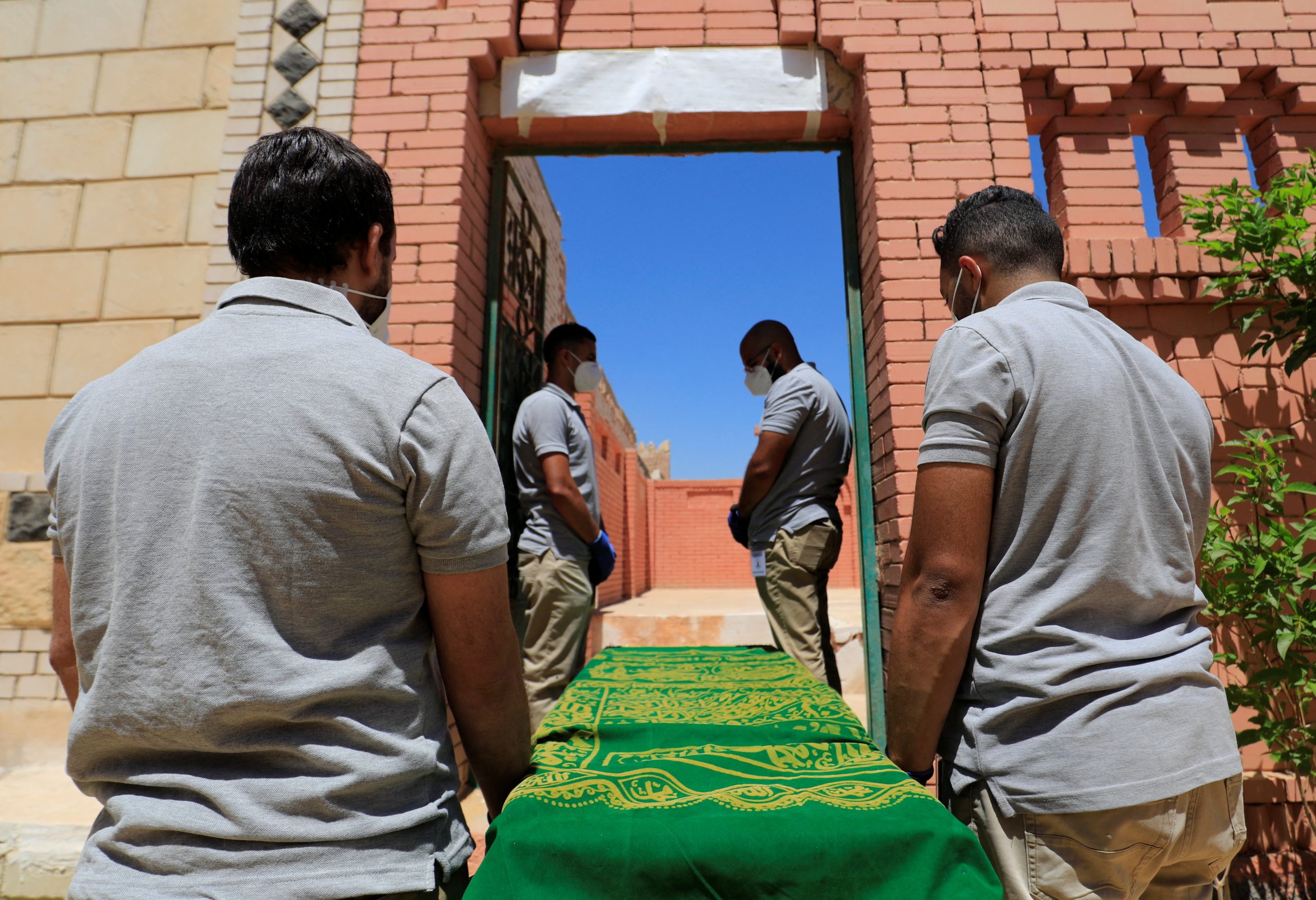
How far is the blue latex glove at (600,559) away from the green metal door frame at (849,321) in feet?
2.26

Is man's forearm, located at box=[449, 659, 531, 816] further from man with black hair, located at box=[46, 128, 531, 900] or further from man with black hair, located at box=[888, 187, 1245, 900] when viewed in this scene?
man with black hair, located at box=[888, 187, 1245, 900]

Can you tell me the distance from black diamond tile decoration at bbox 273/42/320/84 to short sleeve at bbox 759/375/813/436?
2538 millimetres

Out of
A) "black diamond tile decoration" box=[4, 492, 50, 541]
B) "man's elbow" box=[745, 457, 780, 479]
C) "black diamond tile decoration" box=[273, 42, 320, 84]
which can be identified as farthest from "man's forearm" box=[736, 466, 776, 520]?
"black diamond tile decoration" box=[4, 492, 50, 541]

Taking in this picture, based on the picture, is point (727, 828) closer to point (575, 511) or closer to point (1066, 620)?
point (1066, 620)

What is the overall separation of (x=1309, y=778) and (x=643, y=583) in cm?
1271

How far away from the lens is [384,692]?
0.96 meters

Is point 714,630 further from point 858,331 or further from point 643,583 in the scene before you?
point 643,583

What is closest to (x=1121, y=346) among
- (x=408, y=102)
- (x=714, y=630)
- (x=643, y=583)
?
(x=408, y=102)

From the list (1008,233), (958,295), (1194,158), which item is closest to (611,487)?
(1194,158)

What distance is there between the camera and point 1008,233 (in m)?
1.46

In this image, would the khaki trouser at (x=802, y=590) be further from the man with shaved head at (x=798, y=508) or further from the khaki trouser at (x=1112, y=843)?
the khaki trouser at (x=1112, y=843)

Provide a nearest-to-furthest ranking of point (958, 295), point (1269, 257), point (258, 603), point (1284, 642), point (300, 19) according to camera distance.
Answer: point (258, 603), point (958, 295), point (1284, 642), point (1269, 257), point (300, 19)

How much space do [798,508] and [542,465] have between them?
44.1 inches

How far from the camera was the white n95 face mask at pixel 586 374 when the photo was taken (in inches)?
144
